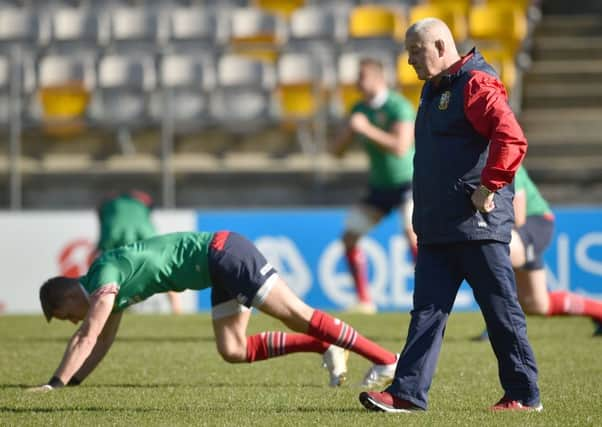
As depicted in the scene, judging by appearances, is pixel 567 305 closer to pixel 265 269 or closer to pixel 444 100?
pixel 265 269

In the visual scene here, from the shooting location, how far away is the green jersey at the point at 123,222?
39.2 ft

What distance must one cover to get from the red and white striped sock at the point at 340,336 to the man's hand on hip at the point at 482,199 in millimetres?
1655

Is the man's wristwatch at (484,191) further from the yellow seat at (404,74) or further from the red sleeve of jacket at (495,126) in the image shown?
the yellow seat at (404,74)

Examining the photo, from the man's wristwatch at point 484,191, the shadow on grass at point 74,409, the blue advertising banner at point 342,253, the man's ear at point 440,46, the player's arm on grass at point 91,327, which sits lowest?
the blue advertising banner at point 342,253

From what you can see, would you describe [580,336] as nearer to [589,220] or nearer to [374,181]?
[374,181]

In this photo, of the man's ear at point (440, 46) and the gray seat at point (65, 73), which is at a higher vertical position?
the man's ear at point (440, 46)

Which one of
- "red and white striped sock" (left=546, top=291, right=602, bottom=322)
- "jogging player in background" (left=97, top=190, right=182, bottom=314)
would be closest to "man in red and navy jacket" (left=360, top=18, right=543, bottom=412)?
"red and white striped sock" (left=546, top=291, right=602, bottom=322)

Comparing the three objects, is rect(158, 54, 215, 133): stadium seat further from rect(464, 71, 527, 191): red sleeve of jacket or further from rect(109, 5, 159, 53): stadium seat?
rect(464, 71, 527, 191): red sleeve of jacket

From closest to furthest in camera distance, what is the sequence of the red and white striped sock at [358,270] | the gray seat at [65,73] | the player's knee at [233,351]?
the player's knee at [233,351] → the red and white striped sock at [358,270] → the gray seat at [65,73]

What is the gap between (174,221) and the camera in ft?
52.1

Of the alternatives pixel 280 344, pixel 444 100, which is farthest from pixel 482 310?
pixel 280 344

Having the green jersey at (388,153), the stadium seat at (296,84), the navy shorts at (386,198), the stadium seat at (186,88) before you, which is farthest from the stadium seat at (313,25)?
the navy shorts at (386,198)

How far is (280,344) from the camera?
8188mm

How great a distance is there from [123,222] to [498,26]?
8675mm
